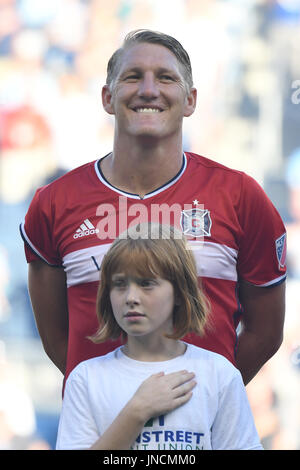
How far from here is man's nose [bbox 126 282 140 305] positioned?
154 centimetres

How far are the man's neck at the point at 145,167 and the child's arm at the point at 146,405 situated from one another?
559mm

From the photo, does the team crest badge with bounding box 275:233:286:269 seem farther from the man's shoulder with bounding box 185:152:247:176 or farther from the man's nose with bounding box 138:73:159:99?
the man's nose with bounding box 138:73:159:99

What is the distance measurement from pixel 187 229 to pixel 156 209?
0.09 m

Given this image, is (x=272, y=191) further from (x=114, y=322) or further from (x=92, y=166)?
(x=114, y=322)

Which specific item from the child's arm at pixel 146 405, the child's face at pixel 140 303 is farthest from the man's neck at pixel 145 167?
the child's arm at pixel 146 405

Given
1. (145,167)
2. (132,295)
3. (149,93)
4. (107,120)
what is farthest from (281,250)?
(107,120)

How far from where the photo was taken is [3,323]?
5.10 m

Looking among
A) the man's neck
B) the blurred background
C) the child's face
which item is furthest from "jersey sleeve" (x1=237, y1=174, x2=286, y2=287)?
the blurred background

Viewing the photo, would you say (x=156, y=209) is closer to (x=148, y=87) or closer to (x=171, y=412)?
(x=148, y=87)

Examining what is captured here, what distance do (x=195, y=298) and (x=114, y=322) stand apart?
0.17 m

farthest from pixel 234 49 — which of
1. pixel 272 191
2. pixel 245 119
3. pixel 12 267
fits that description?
pixel 12 267

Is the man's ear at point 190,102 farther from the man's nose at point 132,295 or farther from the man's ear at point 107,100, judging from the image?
the man's nose at point 132,295

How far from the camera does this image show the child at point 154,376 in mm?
1524

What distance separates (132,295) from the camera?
5.07ft
